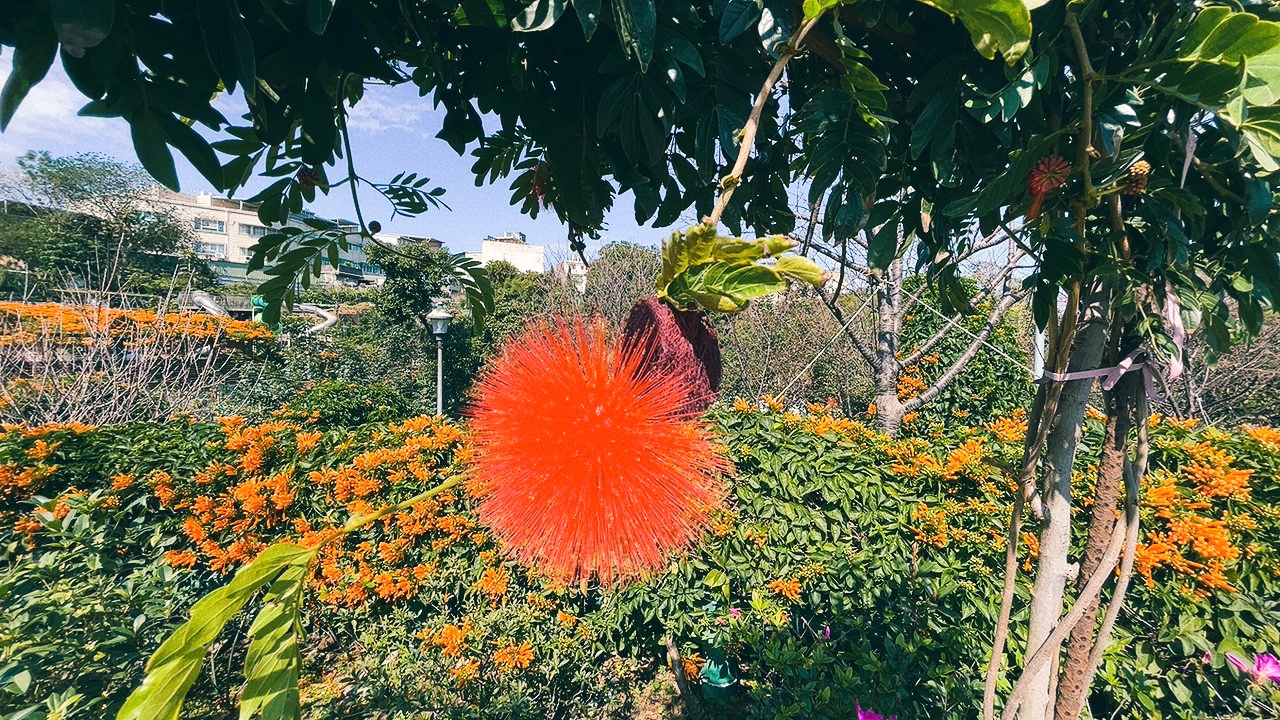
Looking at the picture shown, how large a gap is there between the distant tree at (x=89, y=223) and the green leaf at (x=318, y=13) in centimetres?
2131

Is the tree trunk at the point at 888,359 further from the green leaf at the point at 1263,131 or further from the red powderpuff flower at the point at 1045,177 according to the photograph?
the green leaf at the point at 1263,131

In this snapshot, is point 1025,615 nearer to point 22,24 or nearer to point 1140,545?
point 1140,545

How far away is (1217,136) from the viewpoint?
0.85 metres

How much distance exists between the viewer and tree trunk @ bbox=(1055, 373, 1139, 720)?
1110 mm

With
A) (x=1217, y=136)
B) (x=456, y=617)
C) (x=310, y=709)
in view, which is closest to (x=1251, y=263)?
(x=1217, y=136)

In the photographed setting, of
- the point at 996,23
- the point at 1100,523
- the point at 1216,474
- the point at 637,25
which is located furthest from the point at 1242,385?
the point at 637,25

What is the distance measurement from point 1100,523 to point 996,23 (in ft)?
3.82

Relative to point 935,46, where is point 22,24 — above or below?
below

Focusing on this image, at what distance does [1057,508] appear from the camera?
41.7 inches

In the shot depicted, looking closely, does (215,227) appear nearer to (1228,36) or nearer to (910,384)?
(910,384)

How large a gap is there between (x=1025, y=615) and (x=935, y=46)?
243 cm

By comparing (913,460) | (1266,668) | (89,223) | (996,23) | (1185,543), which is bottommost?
(1266,668)

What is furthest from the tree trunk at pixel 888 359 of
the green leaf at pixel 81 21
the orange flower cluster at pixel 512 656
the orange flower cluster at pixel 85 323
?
the orange flower cluster at pixel 85 323

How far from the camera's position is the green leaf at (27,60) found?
550 millimetres
